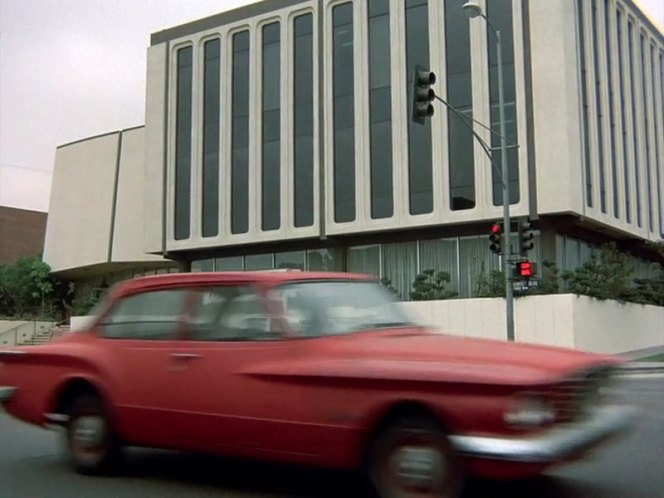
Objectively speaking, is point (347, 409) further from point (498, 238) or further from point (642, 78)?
point (642, 78)

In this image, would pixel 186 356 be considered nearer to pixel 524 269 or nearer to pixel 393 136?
pixel 524 269

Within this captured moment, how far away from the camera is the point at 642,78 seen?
121 ft

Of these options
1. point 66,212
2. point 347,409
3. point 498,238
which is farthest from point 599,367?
point 66,212

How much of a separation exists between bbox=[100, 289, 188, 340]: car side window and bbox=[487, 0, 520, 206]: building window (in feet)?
73.3

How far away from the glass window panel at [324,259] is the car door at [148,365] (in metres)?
26.2

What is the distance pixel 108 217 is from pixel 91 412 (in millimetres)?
41724

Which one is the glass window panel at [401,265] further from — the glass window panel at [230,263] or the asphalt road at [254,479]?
the asphalt road at [254,479]

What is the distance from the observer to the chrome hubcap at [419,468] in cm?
521

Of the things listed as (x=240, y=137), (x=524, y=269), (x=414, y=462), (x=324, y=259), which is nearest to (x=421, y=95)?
(x=524, y=269)

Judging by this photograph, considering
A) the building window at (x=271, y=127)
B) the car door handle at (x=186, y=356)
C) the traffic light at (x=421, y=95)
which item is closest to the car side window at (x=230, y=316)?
the car door handle at (x=186, y=356)

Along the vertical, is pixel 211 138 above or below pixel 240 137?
above

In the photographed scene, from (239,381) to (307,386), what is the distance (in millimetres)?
637

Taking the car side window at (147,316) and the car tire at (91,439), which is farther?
the car tire at (91,439)

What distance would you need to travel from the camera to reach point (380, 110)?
31547 mm
